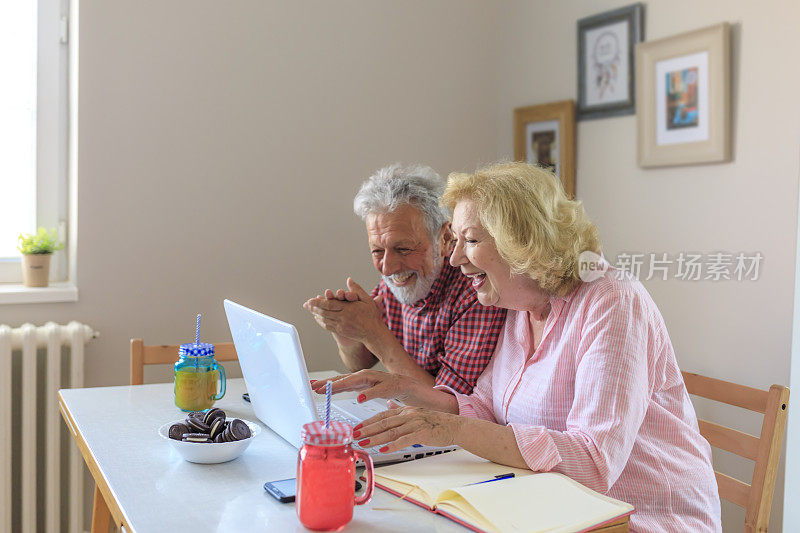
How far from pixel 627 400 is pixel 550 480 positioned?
0.20 metres

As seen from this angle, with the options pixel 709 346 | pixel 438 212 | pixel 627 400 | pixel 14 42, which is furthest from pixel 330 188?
pixel 627 400

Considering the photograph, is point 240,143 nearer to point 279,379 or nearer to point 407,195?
point 407,195

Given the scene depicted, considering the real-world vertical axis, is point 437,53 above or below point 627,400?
above

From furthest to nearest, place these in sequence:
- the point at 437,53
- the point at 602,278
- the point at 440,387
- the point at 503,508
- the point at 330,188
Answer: the point at 437,53 < the point at 330,188 < the point at 440,387 < the point at 602,278 < the point at 503,508

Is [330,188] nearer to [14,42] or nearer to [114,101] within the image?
[114,101]

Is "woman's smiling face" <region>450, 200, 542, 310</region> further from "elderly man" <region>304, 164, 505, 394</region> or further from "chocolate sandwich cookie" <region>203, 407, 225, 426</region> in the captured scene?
"chocolate sandwich cookie" <region>203, 407, 225, 426</region>

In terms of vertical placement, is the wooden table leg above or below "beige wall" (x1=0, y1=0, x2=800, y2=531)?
below

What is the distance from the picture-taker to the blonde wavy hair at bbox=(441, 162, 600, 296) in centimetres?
142

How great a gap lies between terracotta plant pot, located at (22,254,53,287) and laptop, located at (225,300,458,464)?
3.69ft

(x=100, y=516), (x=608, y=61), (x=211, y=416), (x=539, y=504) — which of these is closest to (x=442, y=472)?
(x=539, y=504)

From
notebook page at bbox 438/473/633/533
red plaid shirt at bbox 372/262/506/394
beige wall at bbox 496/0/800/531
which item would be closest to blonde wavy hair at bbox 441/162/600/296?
red plaid shirt at bbox 372/262/506/394

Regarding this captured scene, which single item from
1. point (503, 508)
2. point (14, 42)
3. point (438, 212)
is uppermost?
point (14, 42)

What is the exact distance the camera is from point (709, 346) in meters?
2.30

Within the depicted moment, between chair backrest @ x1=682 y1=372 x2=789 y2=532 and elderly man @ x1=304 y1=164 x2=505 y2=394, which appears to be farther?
elderly man @ x1=304 y1=164 x2=505 y2=394
